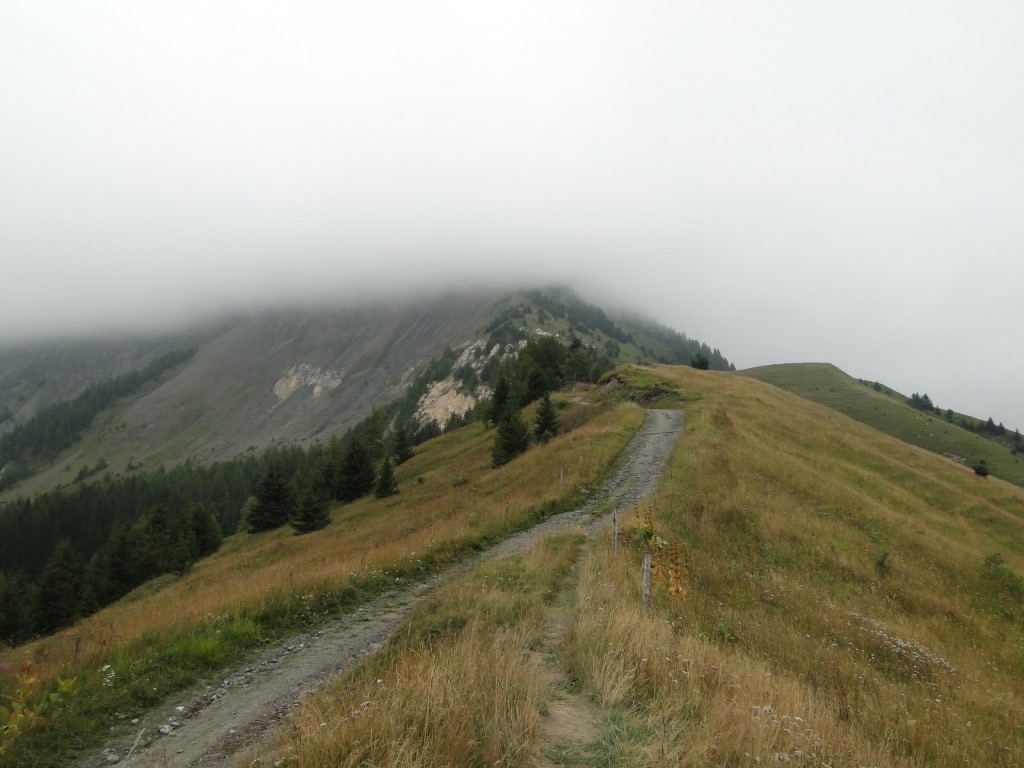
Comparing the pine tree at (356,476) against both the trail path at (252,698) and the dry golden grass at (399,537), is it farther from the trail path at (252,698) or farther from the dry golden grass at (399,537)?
the trail path at (252,698)

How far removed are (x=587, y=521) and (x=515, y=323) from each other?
584ft

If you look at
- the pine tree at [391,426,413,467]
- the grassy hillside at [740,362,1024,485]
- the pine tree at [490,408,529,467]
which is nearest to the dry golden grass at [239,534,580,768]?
the pine tree at [490,408,529,467]

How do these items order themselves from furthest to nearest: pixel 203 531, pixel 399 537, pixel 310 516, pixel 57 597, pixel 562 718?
pixel 203 531 < pixel 57 597 < pixel 310 516 < pixel 399 537 < pixel 562 718

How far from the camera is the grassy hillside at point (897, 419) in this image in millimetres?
88088

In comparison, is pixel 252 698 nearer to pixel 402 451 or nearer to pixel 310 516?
pixel 310 516

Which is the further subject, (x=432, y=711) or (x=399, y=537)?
(x=399, y=537)

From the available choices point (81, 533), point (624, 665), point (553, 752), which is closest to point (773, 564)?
point (624, 665)

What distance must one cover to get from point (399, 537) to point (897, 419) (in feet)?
397

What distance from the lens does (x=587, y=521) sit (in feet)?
64.7

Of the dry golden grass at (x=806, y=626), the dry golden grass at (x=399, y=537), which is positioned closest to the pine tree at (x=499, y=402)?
the dry golden grass at (x=399, y=537)

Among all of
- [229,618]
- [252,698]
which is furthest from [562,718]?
[229,618]

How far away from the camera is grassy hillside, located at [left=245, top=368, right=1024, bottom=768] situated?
16.4ft

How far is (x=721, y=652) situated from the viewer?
9.02 meters

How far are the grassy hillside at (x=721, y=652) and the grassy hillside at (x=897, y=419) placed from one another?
59021mm
